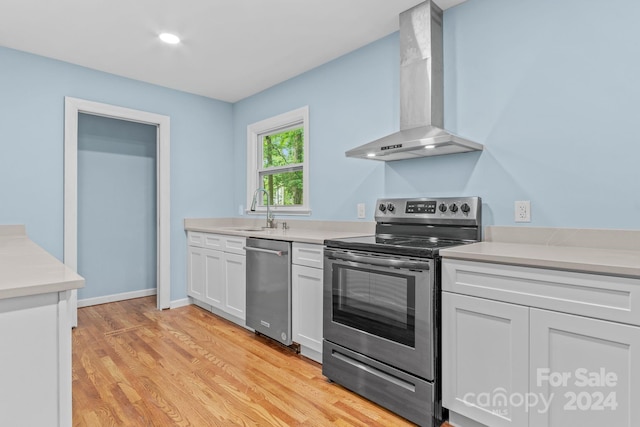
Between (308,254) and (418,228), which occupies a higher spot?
(418,228)

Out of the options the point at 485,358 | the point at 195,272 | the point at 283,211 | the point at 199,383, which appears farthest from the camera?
the point at 195,272

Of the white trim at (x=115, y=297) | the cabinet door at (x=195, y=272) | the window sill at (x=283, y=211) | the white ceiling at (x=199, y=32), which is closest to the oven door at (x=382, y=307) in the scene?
the window sill at (x=283, y=211)

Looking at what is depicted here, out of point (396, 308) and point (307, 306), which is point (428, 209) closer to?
point (396, 308)

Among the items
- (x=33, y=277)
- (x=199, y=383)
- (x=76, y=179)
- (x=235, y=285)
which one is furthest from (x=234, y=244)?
(x=33, y=277)

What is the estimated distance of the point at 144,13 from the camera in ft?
8.11

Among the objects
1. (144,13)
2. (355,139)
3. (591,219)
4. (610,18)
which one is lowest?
(591,219)

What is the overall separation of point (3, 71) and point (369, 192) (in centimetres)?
321

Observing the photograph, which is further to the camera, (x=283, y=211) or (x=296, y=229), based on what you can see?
(x=283, y=211)

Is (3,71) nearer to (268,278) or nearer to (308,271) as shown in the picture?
(268,278)

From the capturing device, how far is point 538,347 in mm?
1474

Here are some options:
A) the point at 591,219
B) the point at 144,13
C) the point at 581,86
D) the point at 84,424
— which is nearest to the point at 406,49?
the point at 581,86

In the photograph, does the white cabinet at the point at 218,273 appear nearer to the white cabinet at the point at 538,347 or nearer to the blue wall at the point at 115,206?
the blue wall at the point at 115,206

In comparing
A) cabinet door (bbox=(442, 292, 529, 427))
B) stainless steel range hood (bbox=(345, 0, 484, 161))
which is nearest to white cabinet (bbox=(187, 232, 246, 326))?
stainless steel range hood (bbox=(345, 0, 484, 161))

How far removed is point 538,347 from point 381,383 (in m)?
0.83
